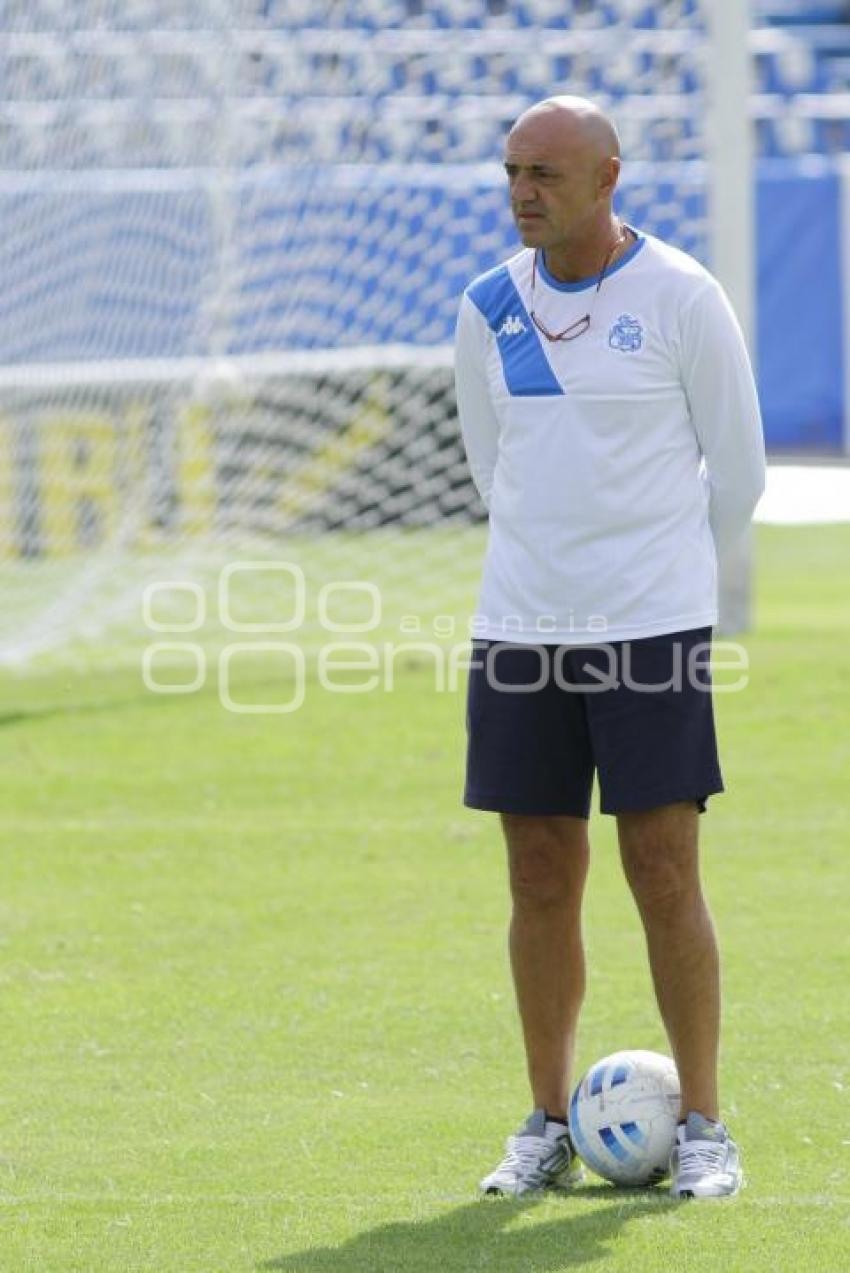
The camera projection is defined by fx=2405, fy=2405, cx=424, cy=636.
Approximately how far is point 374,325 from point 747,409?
855cm

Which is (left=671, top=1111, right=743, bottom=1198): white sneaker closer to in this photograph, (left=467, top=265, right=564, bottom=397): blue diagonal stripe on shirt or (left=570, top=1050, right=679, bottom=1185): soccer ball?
(left=570, top=1050, right=679, bottom=1185): soccer ball

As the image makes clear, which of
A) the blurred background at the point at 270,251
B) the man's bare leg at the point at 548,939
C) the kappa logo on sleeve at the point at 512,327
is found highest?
the blurred background at the point at 270,251

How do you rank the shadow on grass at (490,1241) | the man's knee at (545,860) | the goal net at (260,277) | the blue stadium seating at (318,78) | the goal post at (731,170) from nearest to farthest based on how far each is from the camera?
the shadow on grass at (490,1241) < the man's knee at (545,860) < the goal post at (731,170) < the blue stadium seating at (318,78) < the goal net at (260,277)

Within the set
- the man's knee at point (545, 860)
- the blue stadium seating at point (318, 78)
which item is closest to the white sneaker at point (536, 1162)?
the man's knee at point (545, 860)

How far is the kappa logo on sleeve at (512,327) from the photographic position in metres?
4.40

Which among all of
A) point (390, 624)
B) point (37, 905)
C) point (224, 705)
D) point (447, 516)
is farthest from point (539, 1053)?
point (447, 516)

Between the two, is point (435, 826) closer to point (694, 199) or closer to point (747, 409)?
point (747, 409)

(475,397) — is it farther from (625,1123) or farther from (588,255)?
(625,1123)

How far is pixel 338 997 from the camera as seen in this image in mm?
6031

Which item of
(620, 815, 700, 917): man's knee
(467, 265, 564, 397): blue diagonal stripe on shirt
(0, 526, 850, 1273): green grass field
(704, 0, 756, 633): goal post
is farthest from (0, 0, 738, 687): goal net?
(620, 815, 700, 917): man's knee

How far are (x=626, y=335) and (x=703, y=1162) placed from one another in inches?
58.8

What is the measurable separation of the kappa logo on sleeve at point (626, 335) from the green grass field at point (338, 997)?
154cm

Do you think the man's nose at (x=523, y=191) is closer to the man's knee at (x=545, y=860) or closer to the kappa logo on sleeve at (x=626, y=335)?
the kappa logo on sleeve at (x=626, y=335)

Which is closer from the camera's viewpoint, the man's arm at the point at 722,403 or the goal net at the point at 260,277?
the man's arm at the point at 722,403
